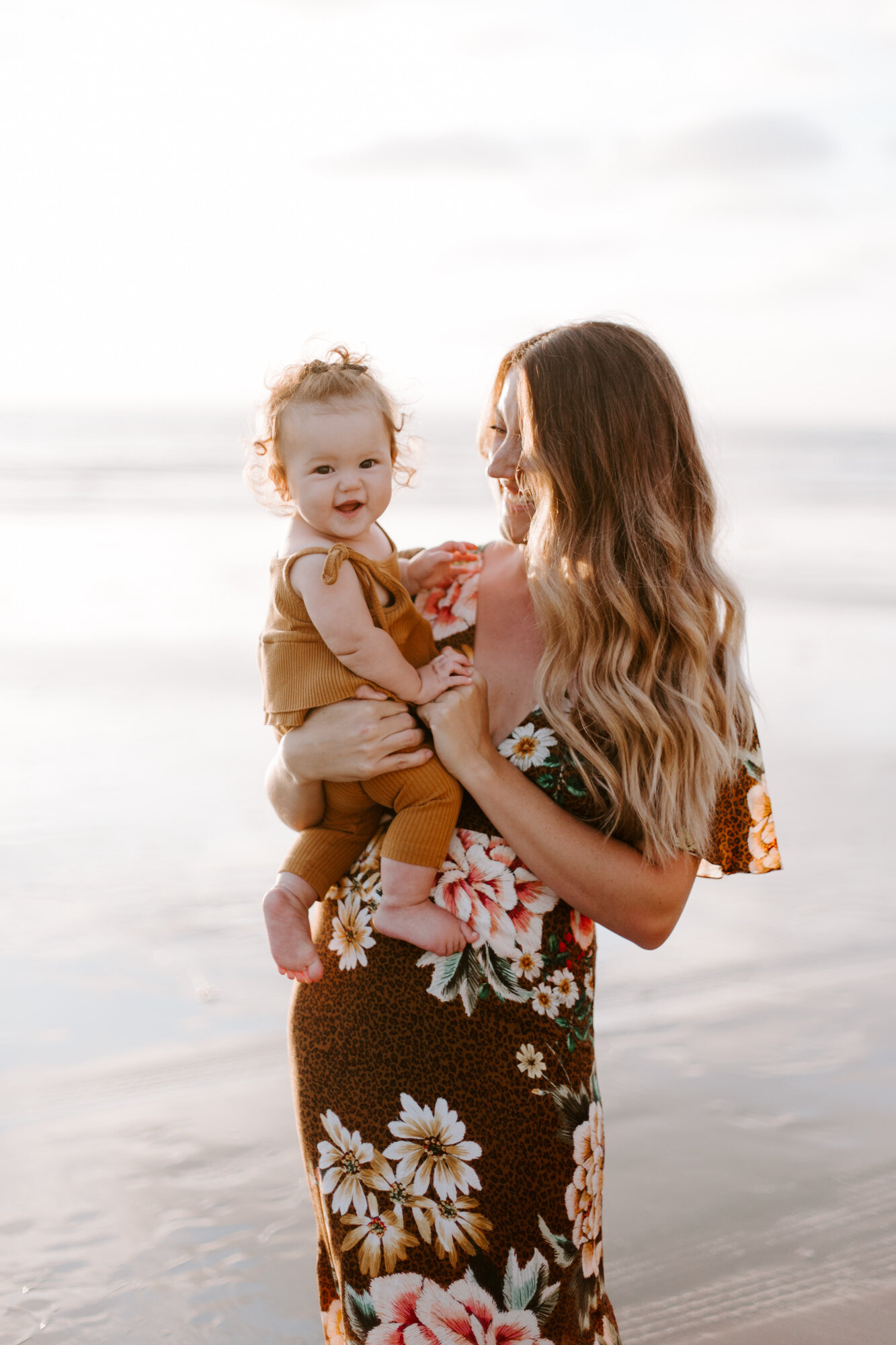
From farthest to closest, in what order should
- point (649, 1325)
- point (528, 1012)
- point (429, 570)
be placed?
point (649, 1325) < point (429, 570) < point (528, 1012)

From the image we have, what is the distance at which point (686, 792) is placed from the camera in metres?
1.91

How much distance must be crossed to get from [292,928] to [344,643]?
1.60 feet

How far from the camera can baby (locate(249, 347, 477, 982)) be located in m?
1.93

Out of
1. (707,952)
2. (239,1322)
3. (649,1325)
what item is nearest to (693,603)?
(649,1325)

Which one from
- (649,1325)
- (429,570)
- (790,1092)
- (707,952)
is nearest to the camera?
(429,570)

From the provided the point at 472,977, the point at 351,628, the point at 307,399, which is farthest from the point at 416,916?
the point at 307,399

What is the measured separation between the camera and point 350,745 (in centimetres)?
196

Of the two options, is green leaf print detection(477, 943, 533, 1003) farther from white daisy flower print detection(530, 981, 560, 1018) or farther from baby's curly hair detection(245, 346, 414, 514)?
baby's curly hair detection(245, 346, 414, 514)

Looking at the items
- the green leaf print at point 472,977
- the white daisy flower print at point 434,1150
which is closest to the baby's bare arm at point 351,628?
the green leaf print at point 472,977

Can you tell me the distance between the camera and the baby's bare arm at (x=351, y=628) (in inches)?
77.8

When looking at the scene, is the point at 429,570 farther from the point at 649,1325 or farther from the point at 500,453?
the point at 649,1325

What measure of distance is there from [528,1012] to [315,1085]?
1.26 feet

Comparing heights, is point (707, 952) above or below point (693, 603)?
below

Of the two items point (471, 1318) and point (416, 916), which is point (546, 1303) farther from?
point (416, 916)
